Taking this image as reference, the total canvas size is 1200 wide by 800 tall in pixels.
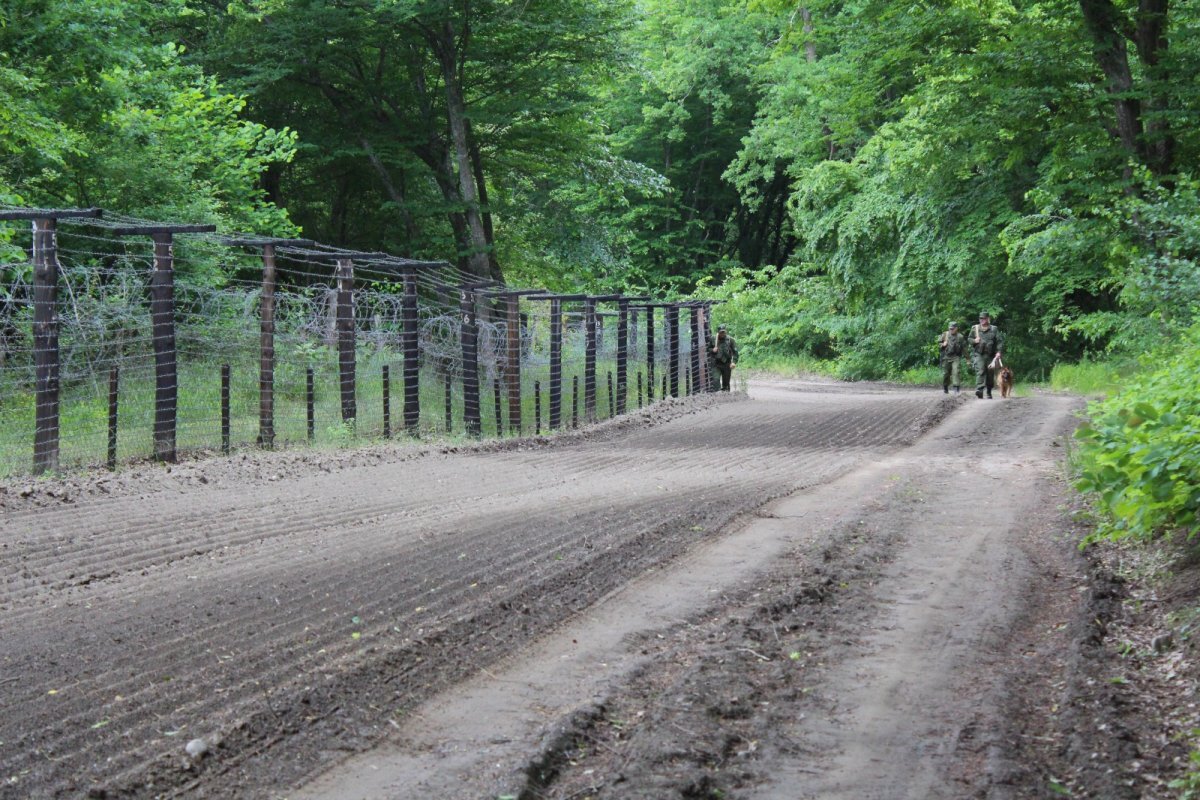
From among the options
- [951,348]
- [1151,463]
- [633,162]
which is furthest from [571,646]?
[633,162]

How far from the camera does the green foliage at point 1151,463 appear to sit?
22.5 ft

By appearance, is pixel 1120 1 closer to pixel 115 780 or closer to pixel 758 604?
pixel 758 604

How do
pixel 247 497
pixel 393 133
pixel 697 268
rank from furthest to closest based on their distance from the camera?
pixel 697 268 < pixel 393 133 < pixel 247 497

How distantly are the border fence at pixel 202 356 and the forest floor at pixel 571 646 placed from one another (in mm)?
1726

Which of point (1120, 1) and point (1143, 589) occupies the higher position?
point (1120, 1)

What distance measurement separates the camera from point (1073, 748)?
15.3ft

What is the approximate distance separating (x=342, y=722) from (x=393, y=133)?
2777cm

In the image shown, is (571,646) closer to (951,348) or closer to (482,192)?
(951,348)

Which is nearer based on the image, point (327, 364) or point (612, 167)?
point (327, 364)

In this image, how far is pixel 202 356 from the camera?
54.2 ft

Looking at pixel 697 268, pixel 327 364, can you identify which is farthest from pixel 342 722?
pixel 697 268

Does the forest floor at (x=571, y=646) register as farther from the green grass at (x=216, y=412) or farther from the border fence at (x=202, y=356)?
the green grass at (x=216, y=412)

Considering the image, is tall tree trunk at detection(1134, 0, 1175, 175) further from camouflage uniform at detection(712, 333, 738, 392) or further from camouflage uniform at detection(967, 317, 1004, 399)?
camouflage uniform at detection(712, 333, 738, 392)

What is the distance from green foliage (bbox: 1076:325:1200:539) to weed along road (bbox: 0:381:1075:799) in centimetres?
70
